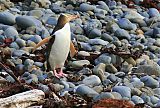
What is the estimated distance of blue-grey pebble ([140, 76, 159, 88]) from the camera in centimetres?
520

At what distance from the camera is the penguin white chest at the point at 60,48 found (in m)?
5.34

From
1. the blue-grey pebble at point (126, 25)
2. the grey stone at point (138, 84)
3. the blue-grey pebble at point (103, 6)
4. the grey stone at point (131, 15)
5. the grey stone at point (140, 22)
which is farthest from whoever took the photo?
the blue-grey pebble at point (103, 6)

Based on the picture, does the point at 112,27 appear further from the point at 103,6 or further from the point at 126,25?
the point at 103,6

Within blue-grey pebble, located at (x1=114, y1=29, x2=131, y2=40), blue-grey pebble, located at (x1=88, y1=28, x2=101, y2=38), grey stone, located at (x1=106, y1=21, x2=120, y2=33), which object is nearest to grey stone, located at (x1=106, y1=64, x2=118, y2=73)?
blue-grey pebble, located at (x1=88, y1=28, x2=101, y2=38)

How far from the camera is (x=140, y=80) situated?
5.29 meters

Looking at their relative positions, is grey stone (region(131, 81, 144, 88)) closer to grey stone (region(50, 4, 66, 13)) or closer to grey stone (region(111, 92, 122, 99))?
grey stone (region(111, 92, 122, 99))

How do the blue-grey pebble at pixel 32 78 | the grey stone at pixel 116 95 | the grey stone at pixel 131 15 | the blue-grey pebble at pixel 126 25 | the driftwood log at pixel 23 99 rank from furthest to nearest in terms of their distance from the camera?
the grey stone at pixel 131 15
the blue-grey pebble at pixel 126 25
the blue-grey pebble at pixel 32 78
the grey stone at pixel 116 95
the driftwood log at pixel 23 99

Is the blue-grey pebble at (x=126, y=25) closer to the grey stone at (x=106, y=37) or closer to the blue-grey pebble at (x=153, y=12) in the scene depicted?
the grey stone at (x=106, y=37)

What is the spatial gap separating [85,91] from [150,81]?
0.78 metres

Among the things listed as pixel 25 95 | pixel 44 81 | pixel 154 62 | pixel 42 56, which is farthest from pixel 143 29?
pixel 25 95

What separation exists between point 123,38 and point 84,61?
120 cm

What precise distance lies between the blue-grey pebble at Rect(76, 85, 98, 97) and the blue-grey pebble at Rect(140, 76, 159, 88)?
2.18ft

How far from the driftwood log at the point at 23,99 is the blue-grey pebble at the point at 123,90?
1.15 m

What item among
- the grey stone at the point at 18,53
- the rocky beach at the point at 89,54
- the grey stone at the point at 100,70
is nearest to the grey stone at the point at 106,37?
the rocky beach at the point at 89,54
